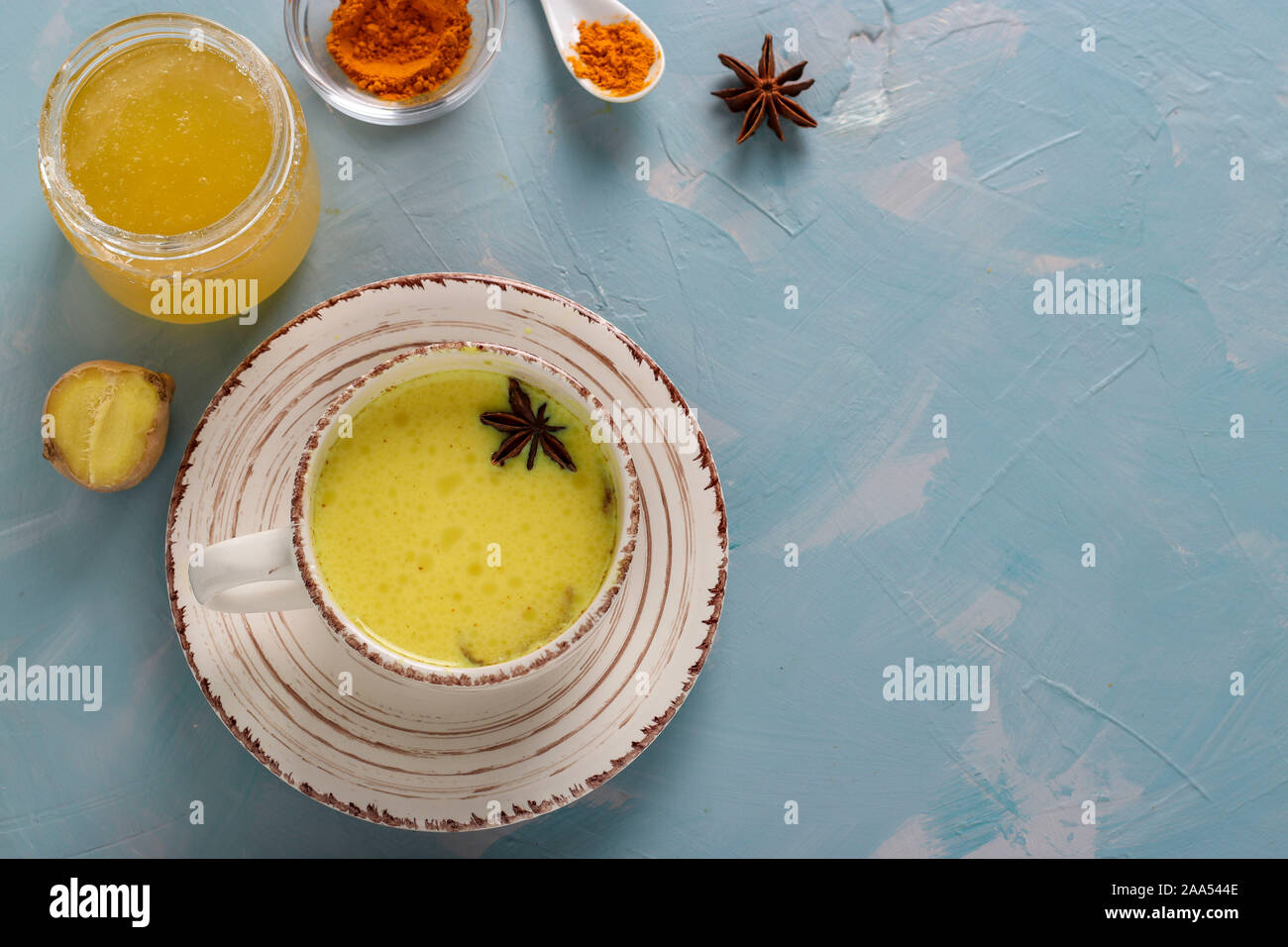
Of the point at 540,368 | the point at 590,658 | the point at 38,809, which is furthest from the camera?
the point at 38,809

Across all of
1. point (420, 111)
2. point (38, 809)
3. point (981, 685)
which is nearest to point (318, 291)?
point (420, 111)

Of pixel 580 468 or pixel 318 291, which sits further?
pixel 318 291

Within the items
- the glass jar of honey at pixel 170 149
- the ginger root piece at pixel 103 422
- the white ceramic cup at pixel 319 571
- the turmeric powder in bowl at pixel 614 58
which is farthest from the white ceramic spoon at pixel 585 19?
the ginger root piece at pixel 103 422

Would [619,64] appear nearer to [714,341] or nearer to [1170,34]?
[714,341]

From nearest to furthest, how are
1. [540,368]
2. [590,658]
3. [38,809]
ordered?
[540,368]
[590,658]
[38,809]

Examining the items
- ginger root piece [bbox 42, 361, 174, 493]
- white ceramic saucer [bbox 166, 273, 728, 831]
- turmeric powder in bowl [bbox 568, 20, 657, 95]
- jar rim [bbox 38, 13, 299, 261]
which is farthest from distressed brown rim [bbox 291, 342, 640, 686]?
turmeric powder in bowl [bbox 568, 20, 657, 95]

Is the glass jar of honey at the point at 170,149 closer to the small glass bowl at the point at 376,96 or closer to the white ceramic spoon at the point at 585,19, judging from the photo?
the small glass bowl at the point at 376,96

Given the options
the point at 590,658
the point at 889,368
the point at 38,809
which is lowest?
the point at 38,809
